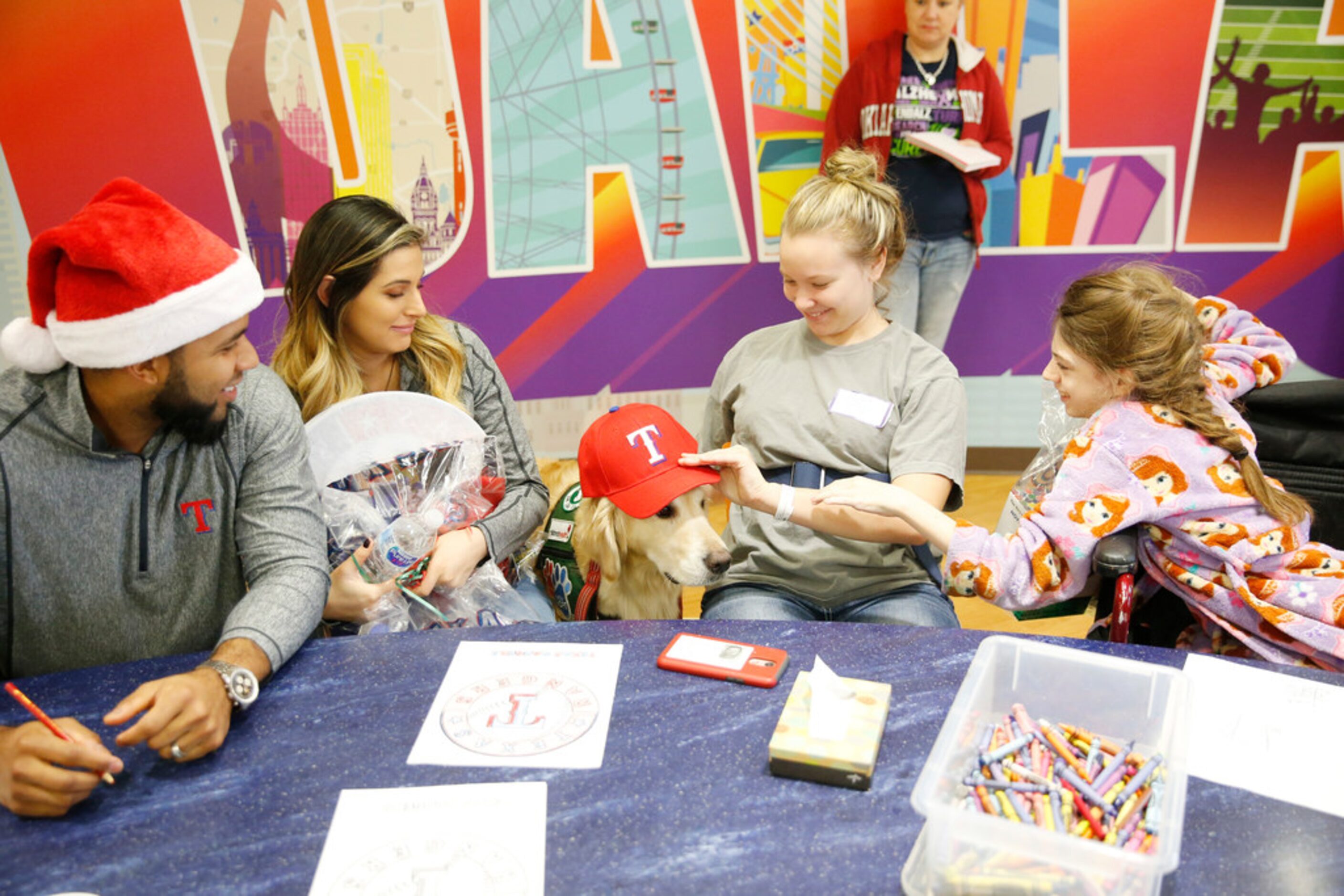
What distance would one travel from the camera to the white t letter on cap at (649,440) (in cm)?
198

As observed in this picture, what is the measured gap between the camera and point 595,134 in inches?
174

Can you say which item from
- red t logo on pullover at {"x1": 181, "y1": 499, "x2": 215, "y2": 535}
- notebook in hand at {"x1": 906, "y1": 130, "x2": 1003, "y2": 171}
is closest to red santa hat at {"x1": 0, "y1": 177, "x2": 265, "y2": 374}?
red t logo on pullover at {"x1": 181, "y1": 499, "x2": 215, "y2": 535}

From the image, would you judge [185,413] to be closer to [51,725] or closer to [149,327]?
[149,327]

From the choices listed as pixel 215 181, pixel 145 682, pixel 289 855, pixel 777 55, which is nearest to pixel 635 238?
pixel 777 55

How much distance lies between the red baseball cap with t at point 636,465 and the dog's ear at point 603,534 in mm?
226

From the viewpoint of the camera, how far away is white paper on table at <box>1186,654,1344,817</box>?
132 centimetres

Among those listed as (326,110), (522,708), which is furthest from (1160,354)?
(326,110)

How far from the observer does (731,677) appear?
154 cm

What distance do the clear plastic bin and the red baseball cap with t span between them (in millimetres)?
743

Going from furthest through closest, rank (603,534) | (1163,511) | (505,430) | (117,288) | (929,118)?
(929,118) → (505,430) → (603,534) → (1163,511) → (117,288)

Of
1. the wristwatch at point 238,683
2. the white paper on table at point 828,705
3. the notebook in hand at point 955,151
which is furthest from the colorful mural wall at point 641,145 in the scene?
the white paper on table at point 828,705

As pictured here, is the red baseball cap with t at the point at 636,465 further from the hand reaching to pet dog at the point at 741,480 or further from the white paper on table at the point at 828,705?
the white paper on table at the point at 828,705

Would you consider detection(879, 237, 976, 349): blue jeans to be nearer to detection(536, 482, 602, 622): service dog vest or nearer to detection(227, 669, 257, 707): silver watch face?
detection(536, 482, 602, 622): service dog vest

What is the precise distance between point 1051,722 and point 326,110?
3.95m
